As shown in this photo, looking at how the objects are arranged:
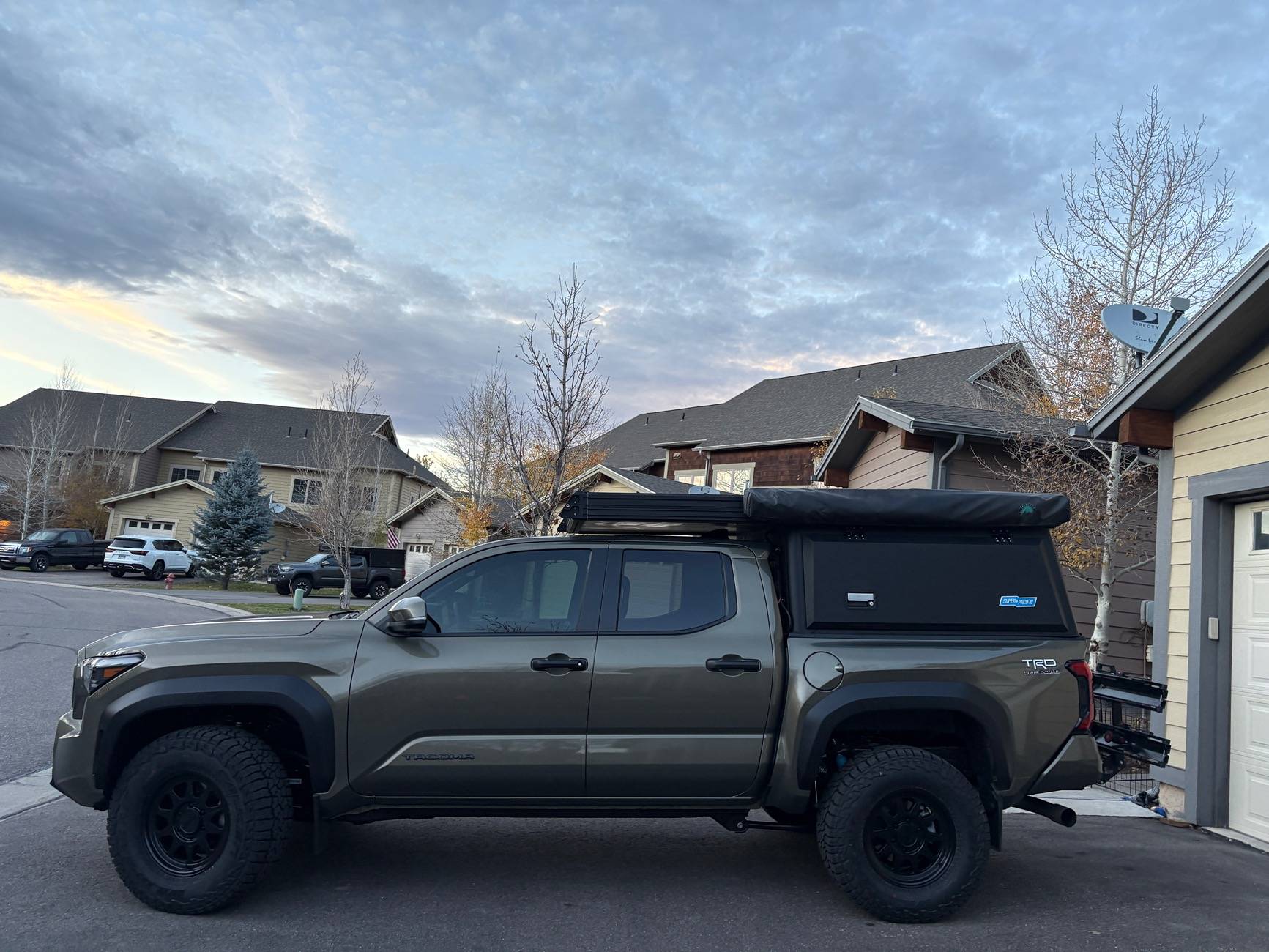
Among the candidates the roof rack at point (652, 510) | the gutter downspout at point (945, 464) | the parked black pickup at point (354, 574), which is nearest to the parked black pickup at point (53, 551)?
the parked black pickup at point (354, 574)

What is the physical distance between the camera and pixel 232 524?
35625mm

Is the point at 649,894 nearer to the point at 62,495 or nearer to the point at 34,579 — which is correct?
the point at 34,579

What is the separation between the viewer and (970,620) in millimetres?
4895

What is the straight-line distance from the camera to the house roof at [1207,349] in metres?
6.23

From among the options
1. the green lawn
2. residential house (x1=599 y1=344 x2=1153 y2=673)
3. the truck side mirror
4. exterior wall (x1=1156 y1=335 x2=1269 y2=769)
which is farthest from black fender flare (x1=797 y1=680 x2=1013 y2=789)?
the green lawn

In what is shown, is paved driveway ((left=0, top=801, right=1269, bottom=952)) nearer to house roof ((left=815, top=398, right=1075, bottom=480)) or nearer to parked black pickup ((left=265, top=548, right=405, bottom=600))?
house roof ((left=815, top=398, right=1075, bottom=480))

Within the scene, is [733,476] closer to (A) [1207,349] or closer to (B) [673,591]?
(A) [1207,349]

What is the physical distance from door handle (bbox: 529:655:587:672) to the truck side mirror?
0.60 meters

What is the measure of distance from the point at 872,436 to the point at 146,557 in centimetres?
3106

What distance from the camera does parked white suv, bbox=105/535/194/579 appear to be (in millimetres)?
34812

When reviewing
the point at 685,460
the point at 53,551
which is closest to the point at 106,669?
the point at 685,460

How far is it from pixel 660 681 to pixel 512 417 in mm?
18055

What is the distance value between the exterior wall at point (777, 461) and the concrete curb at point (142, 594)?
1493cm

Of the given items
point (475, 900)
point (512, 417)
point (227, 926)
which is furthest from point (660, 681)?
point (512, 417)
